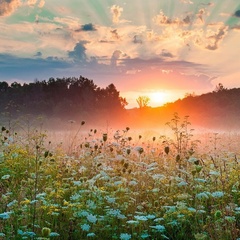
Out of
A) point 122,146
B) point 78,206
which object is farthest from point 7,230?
point 122,146

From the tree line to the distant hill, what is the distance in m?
4.73

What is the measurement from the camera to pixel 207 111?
49.9m

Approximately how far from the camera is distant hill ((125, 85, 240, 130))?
47.4 meters

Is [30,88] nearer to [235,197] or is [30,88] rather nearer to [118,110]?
[118,110]

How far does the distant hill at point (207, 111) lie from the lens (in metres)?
47.4

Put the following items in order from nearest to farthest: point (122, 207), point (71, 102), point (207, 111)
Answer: point (122, 207), point (71, 102), point (207, 111)

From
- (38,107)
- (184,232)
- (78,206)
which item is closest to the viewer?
(78,206)

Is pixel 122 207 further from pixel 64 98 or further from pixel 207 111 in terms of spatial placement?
pixel 207 111

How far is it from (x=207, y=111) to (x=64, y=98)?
19592 millimetres

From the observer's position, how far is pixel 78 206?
4.90m

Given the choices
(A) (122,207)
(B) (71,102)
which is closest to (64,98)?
(B) (71,102)

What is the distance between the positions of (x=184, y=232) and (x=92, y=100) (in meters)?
36.2

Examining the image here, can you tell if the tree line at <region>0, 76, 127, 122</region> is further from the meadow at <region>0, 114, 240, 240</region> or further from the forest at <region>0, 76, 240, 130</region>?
the meadow at <region>0, 114, 240, 240</region>

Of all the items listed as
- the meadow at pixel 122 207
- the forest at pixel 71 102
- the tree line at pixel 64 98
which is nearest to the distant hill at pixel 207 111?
the forest at pixel 71 102
